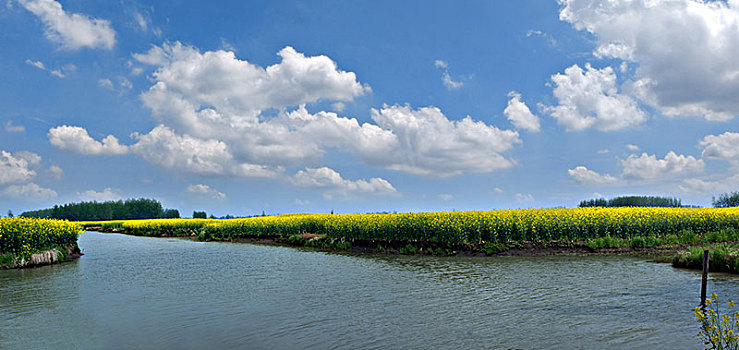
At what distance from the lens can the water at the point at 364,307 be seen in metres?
10.6

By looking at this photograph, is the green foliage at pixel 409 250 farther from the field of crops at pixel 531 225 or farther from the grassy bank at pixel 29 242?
the grassy bank at pixel 29 242

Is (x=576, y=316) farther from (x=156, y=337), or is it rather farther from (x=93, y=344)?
(x=93, y=344)

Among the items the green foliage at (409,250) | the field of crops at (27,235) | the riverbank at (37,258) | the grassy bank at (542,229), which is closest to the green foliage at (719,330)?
the grassy bank at (542,229)

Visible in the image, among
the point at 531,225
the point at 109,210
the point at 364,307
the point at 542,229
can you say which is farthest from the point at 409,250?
the point at 109,210

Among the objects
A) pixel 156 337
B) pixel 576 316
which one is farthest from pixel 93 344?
pixel 576 316

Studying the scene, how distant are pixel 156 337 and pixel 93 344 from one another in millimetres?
1388

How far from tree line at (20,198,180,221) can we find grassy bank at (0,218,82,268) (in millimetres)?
165079

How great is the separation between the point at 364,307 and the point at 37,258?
74.9 ft

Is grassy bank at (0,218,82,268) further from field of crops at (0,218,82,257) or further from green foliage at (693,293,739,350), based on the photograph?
green foliage at (693,293,739,350)

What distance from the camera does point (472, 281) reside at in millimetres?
18359

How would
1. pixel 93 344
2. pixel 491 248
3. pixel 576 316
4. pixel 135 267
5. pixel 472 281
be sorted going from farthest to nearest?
1. pixel 491 248
2. pixel 135 267
3. pixel 472 281
4. pixel 576 316
5. pixel 93 344

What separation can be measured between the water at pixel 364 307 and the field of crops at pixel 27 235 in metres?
2.18

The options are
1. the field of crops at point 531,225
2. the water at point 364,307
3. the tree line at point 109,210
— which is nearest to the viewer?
the water at point 364,307

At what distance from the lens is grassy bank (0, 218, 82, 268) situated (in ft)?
80.5
